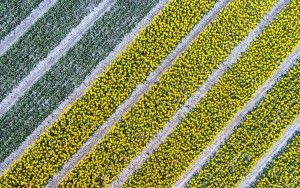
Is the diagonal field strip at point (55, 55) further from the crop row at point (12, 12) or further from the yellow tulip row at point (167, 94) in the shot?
the yellow tulip row at point (167, 94)

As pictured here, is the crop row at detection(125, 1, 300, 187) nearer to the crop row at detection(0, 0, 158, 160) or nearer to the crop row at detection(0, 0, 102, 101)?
the crop row at detection(0, 0, 158, 160)

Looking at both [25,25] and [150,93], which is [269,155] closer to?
[150,93]

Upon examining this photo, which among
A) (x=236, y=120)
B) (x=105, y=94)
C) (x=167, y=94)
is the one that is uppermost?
(x=105, y=94)

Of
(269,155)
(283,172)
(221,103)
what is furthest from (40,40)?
(283,172)

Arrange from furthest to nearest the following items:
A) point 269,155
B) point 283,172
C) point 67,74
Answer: point 67,74 < point 269,155 < point 283,172

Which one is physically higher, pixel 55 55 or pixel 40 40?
pixel 40 40

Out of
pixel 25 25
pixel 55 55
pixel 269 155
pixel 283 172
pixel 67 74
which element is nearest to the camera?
pixel 283 172

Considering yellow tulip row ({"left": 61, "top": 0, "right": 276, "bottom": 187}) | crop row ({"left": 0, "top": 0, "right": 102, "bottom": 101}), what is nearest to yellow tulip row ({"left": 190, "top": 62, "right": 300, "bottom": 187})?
yellow tulip row ({"left": 61, "top": 0, "right": 276, "bottom": 187})

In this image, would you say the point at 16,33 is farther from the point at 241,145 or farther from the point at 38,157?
the point at 241,145
